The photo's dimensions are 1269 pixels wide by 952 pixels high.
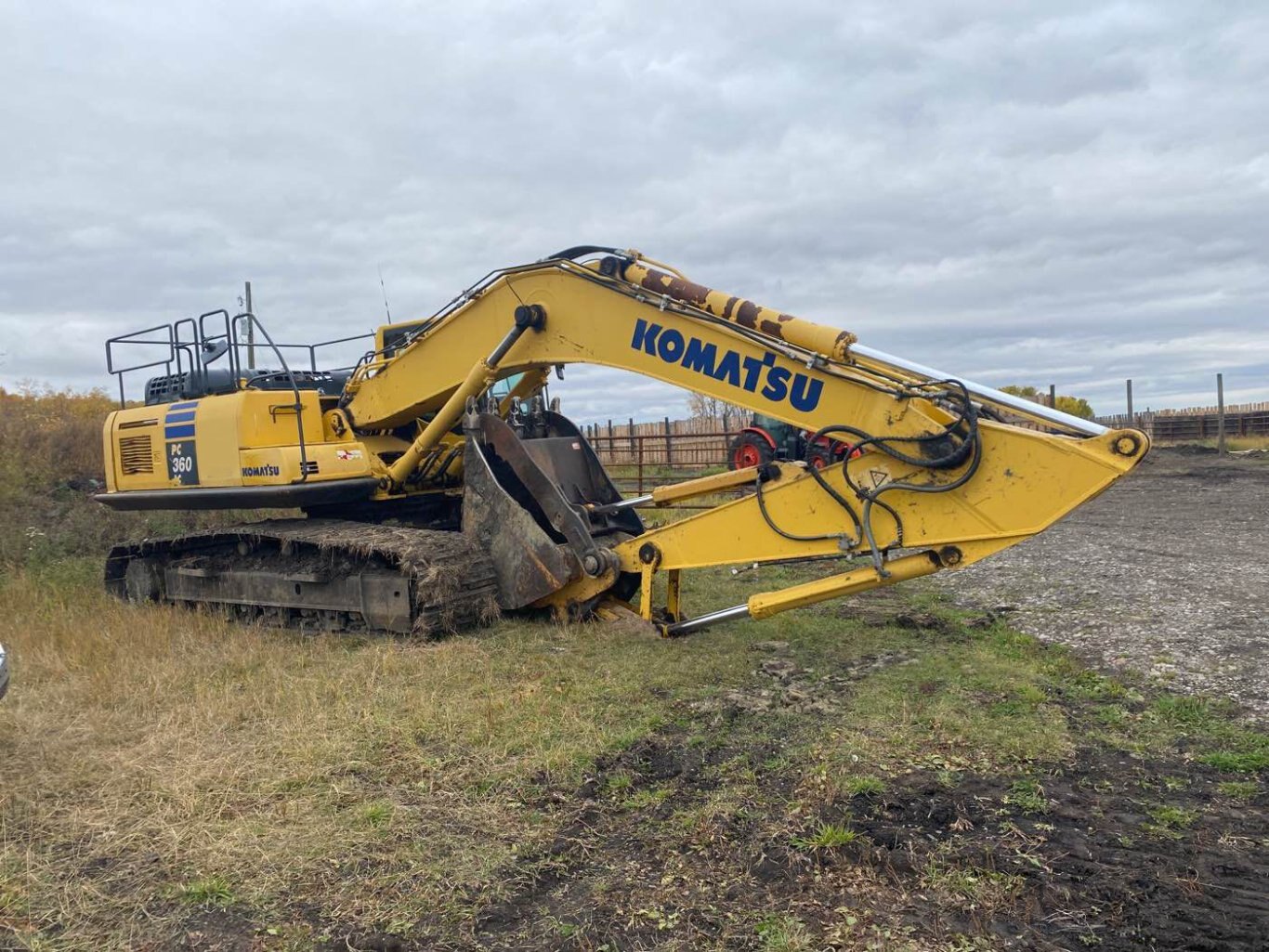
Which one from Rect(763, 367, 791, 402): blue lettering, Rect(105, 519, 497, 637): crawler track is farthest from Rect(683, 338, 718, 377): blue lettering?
Rect(105, 519, 497, 637): crawler track

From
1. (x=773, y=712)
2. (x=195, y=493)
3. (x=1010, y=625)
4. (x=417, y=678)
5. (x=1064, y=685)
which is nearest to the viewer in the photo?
(x=773, y=712)

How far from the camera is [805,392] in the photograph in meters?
6.37

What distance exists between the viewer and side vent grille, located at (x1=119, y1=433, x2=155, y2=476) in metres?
9.47

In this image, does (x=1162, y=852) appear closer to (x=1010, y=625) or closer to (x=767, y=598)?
(x=767, y=598)

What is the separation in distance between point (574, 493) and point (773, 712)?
3421 mm

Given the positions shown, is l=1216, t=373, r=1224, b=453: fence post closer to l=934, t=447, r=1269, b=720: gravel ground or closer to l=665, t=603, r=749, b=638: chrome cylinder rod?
l=934, t=447, r=1269, b=720: gravel ground

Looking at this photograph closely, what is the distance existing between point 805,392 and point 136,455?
6.78m

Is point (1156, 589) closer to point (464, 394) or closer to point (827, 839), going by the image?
point (464, 394)

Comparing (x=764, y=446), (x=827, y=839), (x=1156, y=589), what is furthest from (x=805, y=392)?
(x=764, y=446)

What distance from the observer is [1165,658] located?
6.81 metres

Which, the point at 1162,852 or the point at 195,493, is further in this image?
the point at 195,493

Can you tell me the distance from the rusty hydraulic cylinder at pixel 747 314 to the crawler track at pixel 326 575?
9.08ft

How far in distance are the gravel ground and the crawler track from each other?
4.68m

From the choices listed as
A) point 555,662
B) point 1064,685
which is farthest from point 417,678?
point 1064,685
